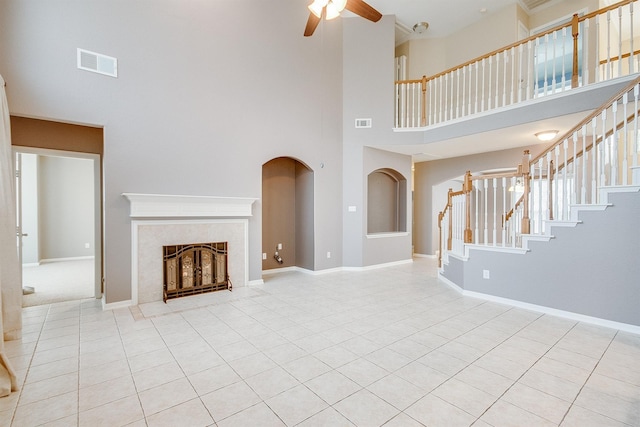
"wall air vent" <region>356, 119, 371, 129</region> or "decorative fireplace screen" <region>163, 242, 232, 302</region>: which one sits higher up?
"wall air vent" <region>356, 119, 371, 129</region>

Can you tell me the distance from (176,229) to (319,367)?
3060mm

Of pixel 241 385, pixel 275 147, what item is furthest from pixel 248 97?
pixel 241 385

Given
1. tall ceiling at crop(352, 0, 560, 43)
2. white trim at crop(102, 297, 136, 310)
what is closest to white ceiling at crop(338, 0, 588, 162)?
tall ceiling at crop(352, 0, 560, 43)

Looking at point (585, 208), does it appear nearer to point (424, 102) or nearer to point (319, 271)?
point (424, 102)

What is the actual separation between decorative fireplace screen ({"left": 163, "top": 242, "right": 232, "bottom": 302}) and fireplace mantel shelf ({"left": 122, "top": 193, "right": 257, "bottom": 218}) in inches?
19.6

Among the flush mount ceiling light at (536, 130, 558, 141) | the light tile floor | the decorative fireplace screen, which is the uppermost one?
the flush mount ceiling light at (536, 130, 558, 141)

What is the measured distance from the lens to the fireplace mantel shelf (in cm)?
389

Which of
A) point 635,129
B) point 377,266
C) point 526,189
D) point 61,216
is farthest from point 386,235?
point 61,216

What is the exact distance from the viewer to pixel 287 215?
249 inches

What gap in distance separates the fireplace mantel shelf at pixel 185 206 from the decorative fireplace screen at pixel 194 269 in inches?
19.6

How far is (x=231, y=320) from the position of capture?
342 cm

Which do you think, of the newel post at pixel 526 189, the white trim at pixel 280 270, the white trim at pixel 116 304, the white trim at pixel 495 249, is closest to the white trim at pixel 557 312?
the white trim at pixel 495 249

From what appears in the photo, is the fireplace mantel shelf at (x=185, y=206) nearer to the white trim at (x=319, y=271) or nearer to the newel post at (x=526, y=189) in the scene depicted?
the white trim at (x=319, y=271)

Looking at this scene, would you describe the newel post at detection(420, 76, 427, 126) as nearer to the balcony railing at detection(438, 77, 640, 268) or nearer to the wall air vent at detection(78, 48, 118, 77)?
the balcony railing at detection(438, 77, 640, 268)
